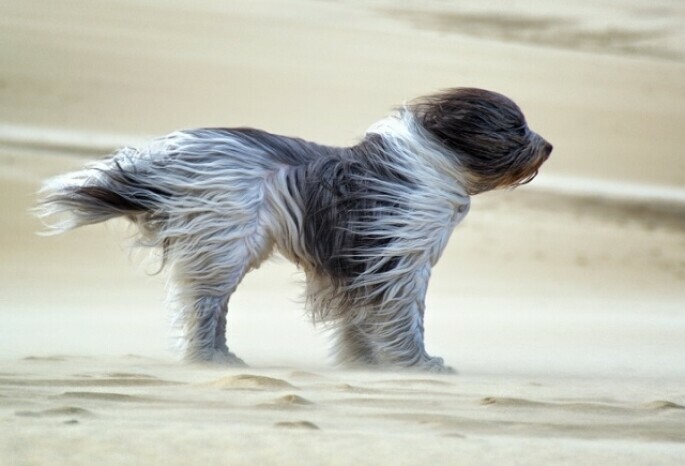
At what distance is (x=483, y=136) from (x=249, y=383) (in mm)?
1685

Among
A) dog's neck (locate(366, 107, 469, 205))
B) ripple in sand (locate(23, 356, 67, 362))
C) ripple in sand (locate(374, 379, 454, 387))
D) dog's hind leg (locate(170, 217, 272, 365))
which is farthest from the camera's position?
dog's neck (locate(366, 107, 469, 205))

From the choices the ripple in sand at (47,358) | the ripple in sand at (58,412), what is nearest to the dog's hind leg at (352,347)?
the ripple in sand at (47,358)

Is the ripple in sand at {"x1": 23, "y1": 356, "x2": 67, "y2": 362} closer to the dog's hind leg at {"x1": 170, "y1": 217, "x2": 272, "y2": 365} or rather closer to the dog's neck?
the dog's hind leg at {"x1": 170, "y1": 217, "x2": 272, "y2": 365}

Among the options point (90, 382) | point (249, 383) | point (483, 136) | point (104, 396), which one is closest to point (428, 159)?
point (483, 136)

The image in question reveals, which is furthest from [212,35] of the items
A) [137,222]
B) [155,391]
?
[155,391]

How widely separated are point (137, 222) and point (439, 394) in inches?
62.7

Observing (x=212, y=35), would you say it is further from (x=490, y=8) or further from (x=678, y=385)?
(x=678, y=385)

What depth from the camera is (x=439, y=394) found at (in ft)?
18.6

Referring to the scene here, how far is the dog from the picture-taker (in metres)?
6.25

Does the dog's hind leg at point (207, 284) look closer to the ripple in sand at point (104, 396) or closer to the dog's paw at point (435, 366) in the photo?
the dog's paw at point (435, 366)

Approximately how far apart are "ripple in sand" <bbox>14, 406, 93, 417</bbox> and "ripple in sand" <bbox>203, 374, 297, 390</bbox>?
732 millimetres

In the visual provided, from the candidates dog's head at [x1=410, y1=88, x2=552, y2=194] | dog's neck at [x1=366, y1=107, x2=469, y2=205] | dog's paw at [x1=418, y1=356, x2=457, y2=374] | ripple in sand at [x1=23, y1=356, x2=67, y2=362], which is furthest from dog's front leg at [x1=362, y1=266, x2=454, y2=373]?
ripple in sand at [x1=23, y1=356, x2=67, y2=362]

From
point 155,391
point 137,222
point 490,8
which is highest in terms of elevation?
point 490,8

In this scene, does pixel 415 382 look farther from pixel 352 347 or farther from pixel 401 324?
pixel 352 347
